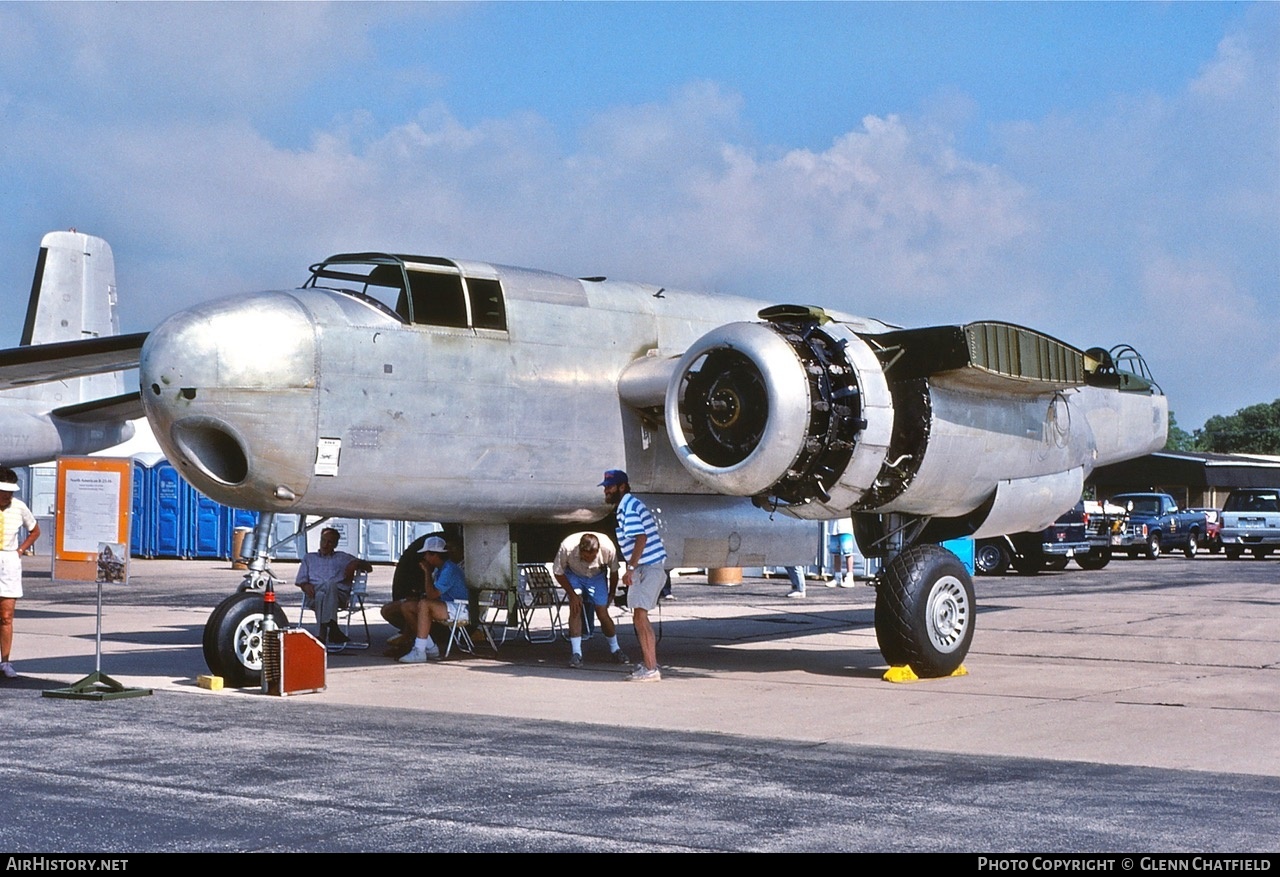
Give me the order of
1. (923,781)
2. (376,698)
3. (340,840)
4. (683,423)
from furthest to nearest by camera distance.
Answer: (683,423), (376,698), (923,781), (340,840)

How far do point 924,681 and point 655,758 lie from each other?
466cm

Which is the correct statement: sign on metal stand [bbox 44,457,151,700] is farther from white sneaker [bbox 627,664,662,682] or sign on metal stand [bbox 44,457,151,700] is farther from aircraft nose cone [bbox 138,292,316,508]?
white sneaker [bbox 627,664,662,682]

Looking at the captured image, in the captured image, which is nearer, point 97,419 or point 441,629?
point 441,629

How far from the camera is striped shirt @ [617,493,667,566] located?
1166 cm

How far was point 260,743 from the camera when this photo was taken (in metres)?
8.35

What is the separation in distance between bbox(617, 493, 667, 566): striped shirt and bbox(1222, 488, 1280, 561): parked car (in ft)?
111

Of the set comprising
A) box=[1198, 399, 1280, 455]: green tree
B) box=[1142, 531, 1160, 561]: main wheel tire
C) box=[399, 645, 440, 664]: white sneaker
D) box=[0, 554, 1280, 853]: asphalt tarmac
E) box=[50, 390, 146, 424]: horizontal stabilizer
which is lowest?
box=[0, 554, 1280, 853]: asphalt tarmac

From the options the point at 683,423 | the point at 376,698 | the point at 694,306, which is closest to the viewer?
the point at 376,698

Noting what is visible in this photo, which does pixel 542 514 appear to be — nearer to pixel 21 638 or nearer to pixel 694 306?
pixel 694 306

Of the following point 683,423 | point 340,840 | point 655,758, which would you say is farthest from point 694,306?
point 340,840

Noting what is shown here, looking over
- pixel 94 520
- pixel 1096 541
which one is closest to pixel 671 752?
pixel 94 520

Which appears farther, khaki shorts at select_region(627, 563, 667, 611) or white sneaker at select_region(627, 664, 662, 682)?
white sneaker at select_region(627, 664, 662, 682)

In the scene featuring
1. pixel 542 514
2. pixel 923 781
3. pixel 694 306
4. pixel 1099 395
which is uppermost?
pixel 694 306

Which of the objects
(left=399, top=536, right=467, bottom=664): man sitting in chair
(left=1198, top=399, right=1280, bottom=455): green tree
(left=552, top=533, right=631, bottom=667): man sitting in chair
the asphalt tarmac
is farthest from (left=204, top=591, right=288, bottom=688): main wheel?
(left=1198, top=399, right=1280, bottom=455): green tree
